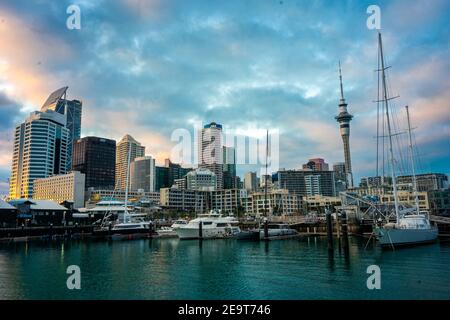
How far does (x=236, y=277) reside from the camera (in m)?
35.7

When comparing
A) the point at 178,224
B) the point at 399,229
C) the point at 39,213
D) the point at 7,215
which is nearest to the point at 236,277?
the point at 399,229

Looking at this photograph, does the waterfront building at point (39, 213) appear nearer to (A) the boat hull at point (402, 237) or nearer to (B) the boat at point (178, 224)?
(B) the boat at point (178, 224)

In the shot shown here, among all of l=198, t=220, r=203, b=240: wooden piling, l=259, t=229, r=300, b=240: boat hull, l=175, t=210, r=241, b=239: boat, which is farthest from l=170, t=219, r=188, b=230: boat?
l=259, t=229, r=300, b=240: boat hull

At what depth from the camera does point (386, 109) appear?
60.7m

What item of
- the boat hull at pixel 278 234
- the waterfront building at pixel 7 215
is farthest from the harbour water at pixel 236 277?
the waterfront building at pixel 7 215

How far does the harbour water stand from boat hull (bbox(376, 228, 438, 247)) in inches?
115

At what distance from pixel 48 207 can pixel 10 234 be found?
1093 inches

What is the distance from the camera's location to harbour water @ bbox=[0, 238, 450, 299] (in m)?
28.4

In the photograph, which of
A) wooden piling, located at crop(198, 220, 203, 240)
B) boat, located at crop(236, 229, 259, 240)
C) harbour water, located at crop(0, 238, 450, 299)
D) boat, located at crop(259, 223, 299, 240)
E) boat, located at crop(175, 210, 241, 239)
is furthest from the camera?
boat, located at crop(175, 210, 241, 239)

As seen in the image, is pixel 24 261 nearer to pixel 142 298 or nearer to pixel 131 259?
pixel 131 259

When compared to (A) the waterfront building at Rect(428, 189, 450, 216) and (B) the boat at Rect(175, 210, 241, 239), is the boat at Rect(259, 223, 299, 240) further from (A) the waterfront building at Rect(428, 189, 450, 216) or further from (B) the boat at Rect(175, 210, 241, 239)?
(A) the waterfront building at Rect(428, 189, 450, 216)

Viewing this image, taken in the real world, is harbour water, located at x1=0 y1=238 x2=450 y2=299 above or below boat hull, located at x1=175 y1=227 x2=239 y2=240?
below

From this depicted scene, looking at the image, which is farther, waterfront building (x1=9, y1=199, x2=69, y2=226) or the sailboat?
waterfront building (x1=9, y1=199, x2=69, y2=226)
